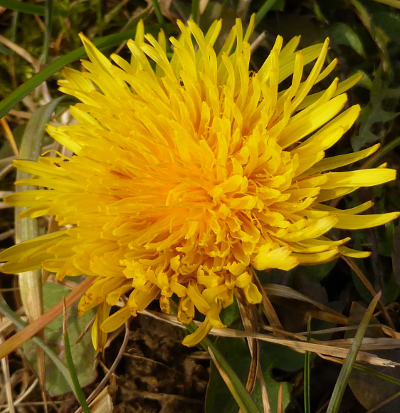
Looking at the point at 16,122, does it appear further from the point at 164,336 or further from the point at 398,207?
the point at 398,207

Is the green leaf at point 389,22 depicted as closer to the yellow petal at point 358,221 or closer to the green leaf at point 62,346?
the yellow petal at point 358,221

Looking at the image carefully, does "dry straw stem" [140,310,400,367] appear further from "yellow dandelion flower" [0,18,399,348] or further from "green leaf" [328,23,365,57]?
"green leaf" [328,23,365,57]

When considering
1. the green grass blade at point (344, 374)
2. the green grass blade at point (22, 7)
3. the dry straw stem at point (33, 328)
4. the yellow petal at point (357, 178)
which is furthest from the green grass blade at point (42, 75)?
the green grass blade at point (344, 374)

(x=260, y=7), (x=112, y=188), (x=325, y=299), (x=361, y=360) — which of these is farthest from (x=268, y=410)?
(x=260, y=7)

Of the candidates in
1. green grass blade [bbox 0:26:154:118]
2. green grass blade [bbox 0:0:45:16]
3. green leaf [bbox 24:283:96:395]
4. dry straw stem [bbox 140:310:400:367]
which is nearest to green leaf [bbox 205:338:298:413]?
dry straw stem [bbox 140:310:400:367]

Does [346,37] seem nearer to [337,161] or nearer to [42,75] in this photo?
[337,161]
